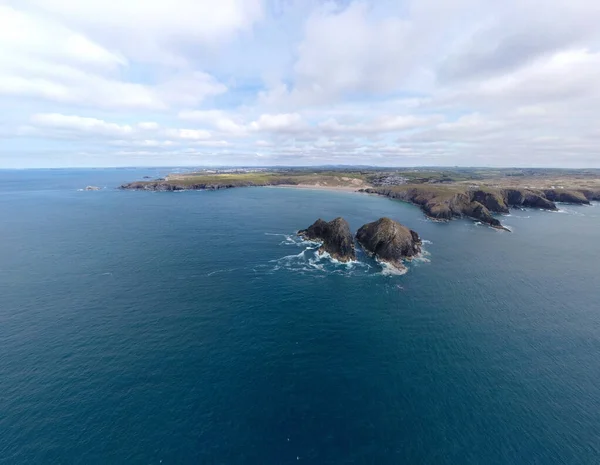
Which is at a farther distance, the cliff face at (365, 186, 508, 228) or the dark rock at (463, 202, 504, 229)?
the cliff face at (365, 186, 508, 228)

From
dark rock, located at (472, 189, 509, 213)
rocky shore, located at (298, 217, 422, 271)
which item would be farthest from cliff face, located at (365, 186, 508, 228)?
rocky shore, located at (298, 217, 422, 271)

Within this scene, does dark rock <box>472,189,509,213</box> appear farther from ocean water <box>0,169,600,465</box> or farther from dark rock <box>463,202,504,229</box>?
ocean water <box>0,169,600,465</box>

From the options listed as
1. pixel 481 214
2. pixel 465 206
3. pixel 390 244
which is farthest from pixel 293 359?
pixel 465 206

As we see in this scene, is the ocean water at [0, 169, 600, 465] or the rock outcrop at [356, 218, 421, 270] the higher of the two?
the rock outcrop at [356, 218, 421, 270]

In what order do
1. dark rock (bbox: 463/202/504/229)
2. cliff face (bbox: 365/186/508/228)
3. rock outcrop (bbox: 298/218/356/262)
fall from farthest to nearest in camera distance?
cliff face (bbox: 365/186/508/228), dark rock (bbox: 463/202/504/229), rock outcrop (bbox: 298/218/356/262)

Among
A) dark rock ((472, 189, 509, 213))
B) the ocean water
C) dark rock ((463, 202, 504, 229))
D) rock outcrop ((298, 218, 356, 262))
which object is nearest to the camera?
the ocean water

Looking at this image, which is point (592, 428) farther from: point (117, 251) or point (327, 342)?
point (117, 251)

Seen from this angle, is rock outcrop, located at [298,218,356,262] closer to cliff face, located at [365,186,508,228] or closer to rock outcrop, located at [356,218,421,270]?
rock outcrop, located at [356,218,421,270]

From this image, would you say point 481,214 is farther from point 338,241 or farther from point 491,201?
point 338,241
